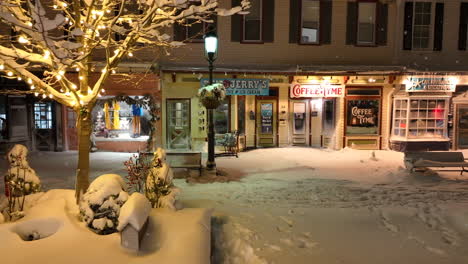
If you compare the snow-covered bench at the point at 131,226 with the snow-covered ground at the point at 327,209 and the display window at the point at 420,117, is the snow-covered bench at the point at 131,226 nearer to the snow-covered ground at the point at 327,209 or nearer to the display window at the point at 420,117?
the snow-covered ground at the point at 327,209

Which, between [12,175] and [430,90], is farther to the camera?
[430,90]

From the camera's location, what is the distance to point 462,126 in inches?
672

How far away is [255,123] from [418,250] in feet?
38.4

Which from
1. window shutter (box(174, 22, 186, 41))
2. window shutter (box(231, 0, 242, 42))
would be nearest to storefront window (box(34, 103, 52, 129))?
window shutter (box(174, 22, 186, 41))

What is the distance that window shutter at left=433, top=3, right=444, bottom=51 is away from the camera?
17.0 m

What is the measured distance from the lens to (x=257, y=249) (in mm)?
5867

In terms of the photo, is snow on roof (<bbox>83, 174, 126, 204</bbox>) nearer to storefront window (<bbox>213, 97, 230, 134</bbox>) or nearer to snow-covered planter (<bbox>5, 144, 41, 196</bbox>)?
snow-covered planter (<bbox>5, 144, 41, 196</bbox>)

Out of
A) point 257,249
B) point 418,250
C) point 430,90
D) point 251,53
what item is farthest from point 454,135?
point 257,249

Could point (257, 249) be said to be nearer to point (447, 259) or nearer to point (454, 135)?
point (447, 259)

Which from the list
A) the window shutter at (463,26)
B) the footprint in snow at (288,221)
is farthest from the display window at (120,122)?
the window shutter at (463,26)

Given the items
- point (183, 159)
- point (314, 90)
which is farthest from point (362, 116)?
point (183, 159)

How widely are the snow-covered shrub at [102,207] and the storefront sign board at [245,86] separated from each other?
11032mm

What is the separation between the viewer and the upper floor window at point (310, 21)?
1655 centimetres

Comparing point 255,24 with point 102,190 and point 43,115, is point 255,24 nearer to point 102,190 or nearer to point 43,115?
point 43,115
